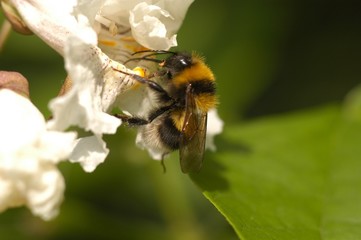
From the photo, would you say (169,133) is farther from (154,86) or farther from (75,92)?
(75,92)

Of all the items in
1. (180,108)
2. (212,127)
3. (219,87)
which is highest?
(180,108)

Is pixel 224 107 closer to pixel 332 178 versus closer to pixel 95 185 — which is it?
pixel 95 185

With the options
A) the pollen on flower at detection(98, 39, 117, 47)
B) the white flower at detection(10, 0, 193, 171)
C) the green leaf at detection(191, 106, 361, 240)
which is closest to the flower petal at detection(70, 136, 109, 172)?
the white flower at detection(10, 0, 193, 171)

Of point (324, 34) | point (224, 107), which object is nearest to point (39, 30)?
point (224, 107)

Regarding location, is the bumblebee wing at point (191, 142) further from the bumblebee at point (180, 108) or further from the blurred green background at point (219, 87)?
the blurred green background at point (219, 87)

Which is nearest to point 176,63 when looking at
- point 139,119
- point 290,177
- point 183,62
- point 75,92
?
point 183,62

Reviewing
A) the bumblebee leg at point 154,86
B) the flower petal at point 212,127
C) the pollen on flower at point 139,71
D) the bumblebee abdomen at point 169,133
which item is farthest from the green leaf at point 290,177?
the pollen on flower at point 139,71
